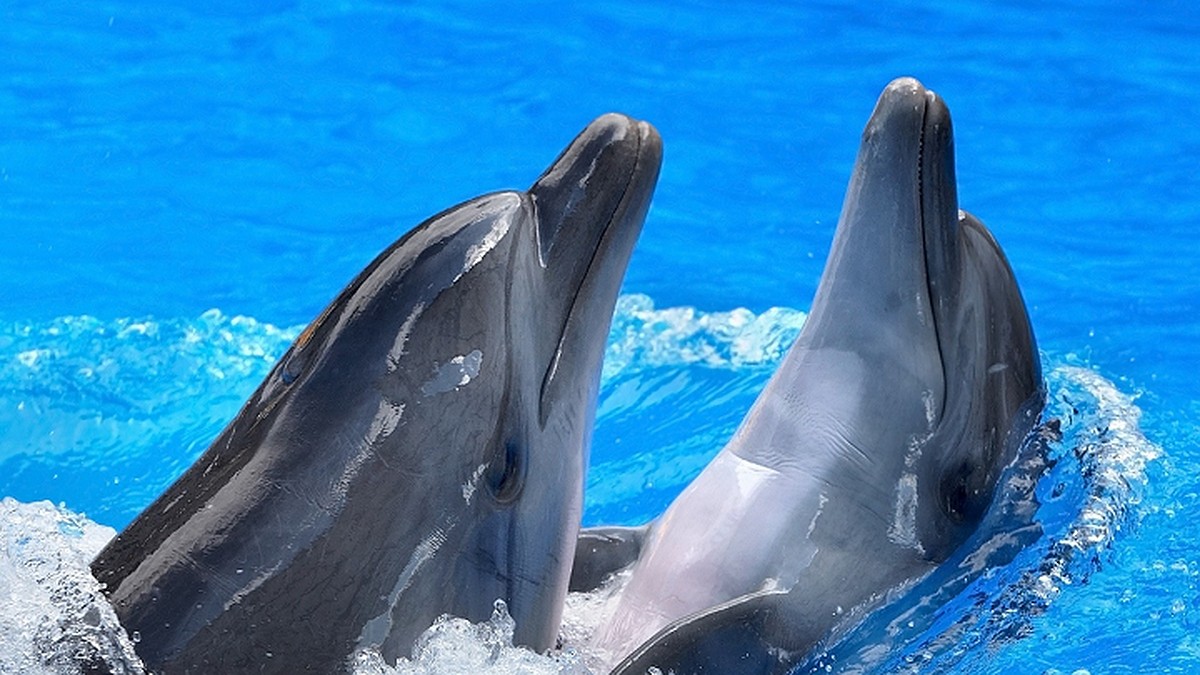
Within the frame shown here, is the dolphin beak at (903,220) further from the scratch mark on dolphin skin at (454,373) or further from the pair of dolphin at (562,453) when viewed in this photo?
the scratch mark on dolphin skin at (454,373)

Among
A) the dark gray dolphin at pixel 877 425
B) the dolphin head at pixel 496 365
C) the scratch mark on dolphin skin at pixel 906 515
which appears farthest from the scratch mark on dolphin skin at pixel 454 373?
→ the scratch mark on dolphin skin at pixel 906 515

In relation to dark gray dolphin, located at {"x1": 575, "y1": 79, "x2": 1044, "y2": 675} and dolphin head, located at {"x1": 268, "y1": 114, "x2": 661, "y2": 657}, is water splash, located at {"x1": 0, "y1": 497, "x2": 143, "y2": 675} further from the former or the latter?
dark gray dolphin, located at {"x1": 575, "y1": 79, "x2": 1044, "y2": 675}

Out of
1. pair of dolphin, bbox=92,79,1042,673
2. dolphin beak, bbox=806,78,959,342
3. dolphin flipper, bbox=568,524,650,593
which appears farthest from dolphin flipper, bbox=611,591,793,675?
dolphin beak, bbox=806,78,959,342

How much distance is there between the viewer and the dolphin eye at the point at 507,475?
390cm

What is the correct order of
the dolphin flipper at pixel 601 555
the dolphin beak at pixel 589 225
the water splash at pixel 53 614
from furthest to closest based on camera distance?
the dolphin flipper at pixel 601 555, the dolphin beak at pixel 589 225, the water splash at pixel 53 614

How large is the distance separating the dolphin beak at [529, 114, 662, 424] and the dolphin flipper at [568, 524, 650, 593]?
932mm

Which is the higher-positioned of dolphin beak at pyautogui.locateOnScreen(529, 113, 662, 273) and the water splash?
dolphin beak at pyautogui.locateOnScreen(529, 113, 662, 273)

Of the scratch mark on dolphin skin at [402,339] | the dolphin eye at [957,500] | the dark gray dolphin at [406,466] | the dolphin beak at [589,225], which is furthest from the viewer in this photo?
→ the dolphin eye at [957,500]

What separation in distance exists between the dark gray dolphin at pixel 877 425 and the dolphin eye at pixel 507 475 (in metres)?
0.88

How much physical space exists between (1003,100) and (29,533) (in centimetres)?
813

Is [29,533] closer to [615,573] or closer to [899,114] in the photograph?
[615,573]

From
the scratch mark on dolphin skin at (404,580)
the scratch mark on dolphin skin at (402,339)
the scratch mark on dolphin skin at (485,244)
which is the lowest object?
the scratch mark on dolphin skin at (404,580)

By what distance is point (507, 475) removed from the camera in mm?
3934

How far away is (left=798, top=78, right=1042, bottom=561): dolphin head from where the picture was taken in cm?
461
